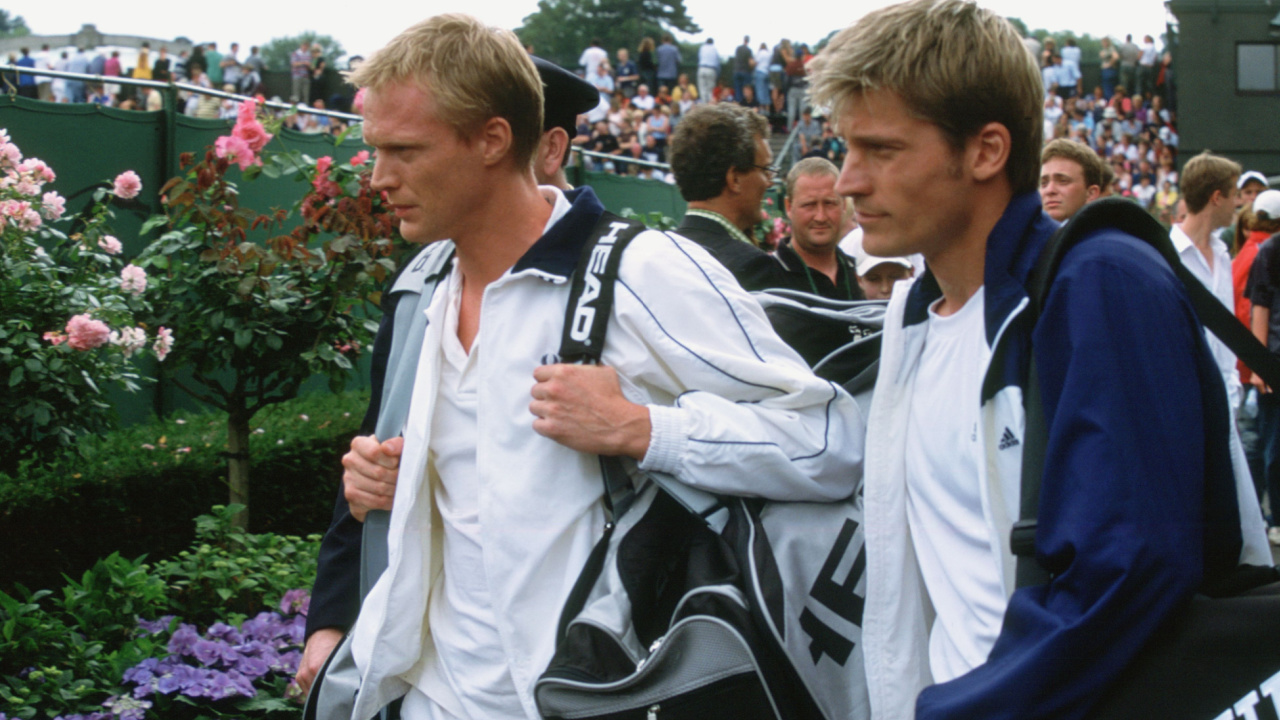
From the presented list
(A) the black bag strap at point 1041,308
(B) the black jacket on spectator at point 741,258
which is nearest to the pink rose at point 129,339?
(B) the black jacket on spectator at point 741,258

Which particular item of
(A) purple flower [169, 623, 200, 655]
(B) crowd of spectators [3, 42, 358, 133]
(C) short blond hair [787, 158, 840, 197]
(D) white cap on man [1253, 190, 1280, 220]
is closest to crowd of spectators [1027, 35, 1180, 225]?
(B) crowd of spectators [3, 42, 358, 133]

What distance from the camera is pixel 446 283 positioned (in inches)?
98.1

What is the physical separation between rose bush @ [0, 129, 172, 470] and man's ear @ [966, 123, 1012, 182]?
373cm

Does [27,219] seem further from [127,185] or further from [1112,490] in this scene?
[1112,490]

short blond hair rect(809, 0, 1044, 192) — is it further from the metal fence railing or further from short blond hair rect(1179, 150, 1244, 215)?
short blond hair rect(1179, 150, 1244, 215)

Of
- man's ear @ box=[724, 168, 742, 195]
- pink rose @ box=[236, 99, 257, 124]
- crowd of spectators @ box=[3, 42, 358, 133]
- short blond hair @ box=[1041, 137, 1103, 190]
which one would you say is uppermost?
crowd of spectators @ box=[3, 42, 358, 133]

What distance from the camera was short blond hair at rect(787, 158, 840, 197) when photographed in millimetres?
5504

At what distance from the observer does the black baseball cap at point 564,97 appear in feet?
11.0

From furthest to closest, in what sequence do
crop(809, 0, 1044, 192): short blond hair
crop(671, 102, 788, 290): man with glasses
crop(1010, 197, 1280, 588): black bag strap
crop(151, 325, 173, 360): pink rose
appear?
1. crop(151, 325, 173, 360): pink rose
2. crop(671, 102, 788, 290): man with glasses
3. crop(809, 0, 1044, 192): short blond hair
4. crop(1010, 197, 1280, 588): black bag strap

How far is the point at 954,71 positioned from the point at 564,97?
70.9 inches

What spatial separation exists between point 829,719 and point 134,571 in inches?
119

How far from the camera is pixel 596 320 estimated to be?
2.12m

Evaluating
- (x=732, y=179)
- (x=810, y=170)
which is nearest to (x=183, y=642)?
(x=732, y=179)

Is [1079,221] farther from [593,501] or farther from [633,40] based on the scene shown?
[633,40]
